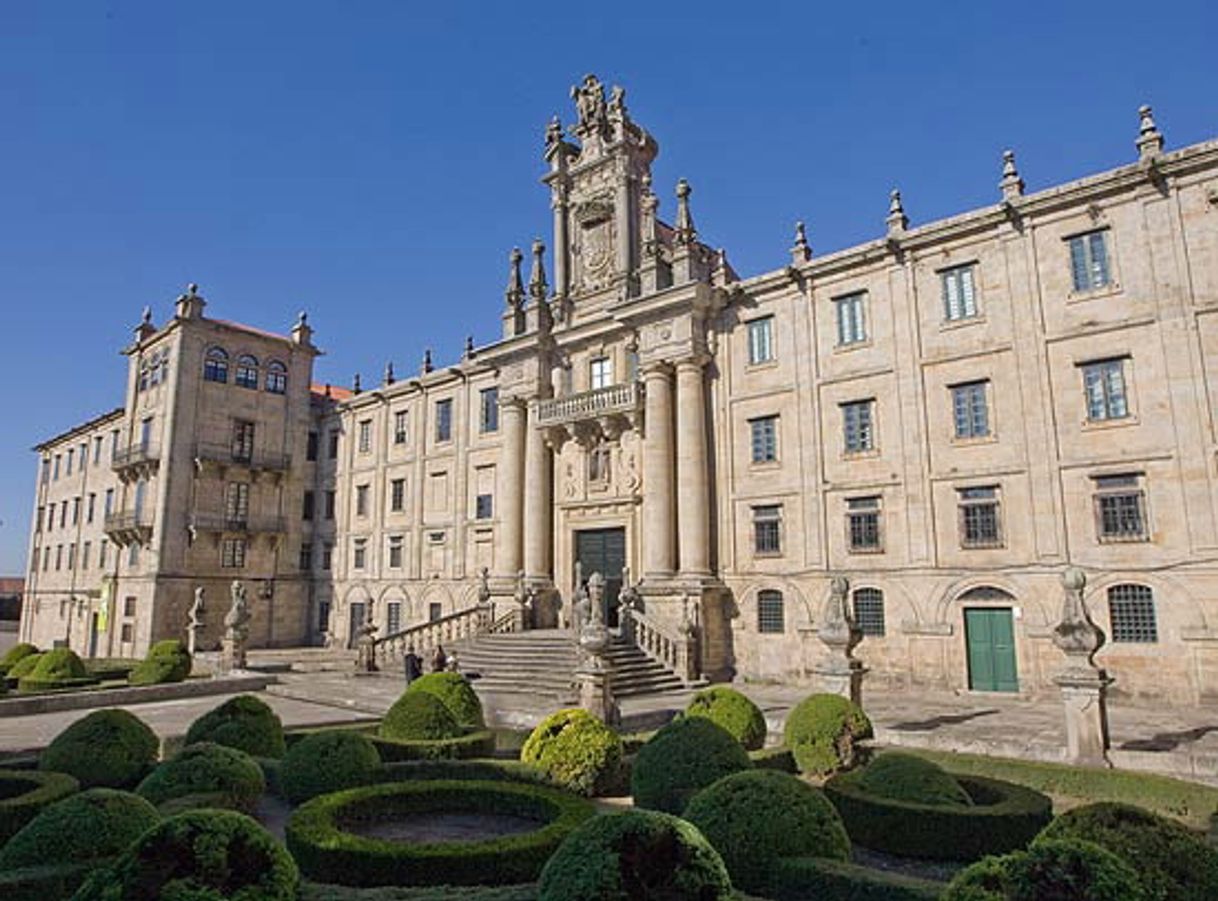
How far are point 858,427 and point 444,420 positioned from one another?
67.4 ft

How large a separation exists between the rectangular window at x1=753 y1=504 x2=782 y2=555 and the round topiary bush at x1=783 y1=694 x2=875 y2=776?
13297mm

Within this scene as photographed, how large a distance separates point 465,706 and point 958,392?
16.5 meters

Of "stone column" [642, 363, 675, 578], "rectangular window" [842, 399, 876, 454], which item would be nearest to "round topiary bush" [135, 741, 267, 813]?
"stone column" [642, 363, 675, 578]

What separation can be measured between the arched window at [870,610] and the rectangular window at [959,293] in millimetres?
8282

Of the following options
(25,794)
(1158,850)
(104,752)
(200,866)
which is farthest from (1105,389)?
(25,794)

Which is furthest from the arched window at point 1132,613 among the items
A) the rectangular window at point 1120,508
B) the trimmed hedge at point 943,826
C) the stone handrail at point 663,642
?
the trimmed hedge at point 943,826

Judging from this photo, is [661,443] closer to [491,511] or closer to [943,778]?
[491,511]

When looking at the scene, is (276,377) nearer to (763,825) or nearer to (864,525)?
(864,525)

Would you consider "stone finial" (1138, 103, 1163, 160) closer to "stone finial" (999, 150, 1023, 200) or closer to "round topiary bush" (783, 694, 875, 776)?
"stone finial" (999, 150, 1023, 200)

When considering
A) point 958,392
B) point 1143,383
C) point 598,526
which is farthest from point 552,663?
point 1143,383

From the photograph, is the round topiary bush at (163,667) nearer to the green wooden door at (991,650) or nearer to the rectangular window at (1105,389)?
the green wooden door at (991,650)

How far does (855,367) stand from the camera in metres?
25.2

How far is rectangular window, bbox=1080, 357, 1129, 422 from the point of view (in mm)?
20609

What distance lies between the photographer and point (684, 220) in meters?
28.3
